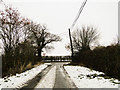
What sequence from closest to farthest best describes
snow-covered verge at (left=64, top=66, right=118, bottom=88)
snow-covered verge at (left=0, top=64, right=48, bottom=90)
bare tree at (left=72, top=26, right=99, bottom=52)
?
snow-covered verge at (left=64, top=66, right=118, bottom=88) < snow-covered verge at (left=0, top=64, right=48, bottom=90) < bare tree at (left=72, top=26, right=99, bottom=52)

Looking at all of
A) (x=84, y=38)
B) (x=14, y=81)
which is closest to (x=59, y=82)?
(x=14, y=81)

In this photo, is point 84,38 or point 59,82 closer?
point 59,82

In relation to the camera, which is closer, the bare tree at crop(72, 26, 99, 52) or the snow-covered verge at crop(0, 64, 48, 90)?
the snow-covered verge at crop(0, 64, 48, 90)

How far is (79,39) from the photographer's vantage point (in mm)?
37438

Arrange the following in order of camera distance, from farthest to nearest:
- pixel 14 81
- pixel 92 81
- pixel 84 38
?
pixel 84 38 → pixel 14 81 → pixel 92 81

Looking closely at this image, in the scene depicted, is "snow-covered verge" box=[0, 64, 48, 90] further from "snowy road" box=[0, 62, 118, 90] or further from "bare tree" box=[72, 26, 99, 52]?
"bare tree" box=[72, 26, 99, 52]

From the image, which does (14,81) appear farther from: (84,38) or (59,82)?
(84,38)

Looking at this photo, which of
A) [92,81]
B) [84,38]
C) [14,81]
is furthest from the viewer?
[84,38]

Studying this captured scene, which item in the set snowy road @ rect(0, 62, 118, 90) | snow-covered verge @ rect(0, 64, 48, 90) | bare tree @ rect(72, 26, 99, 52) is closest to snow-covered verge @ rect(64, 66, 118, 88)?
snowy road @ rect(0, 62, 118, 90)

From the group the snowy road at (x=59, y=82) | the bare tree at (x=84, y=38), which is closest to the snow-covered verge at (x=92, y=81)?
the snowy road at (x=59, y=82)

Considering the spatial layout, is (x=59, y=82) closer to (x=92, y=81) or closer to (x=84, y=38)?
(x=92, y=81)

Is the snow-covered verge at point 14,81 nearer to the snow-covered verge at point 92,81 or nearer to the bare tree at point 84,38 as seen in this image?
the snow-covered verge at point 92,81

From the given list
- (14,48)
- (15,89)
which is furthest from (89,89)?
(14,48)

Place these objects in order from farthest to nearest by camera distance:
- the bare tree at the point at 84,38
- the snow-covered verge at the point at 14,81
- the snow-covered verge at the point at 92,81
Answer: the bare tree at the point at 84,38, the snow-covered verge at the point at 14,81, the snow-covered verge at the point at 92,81
